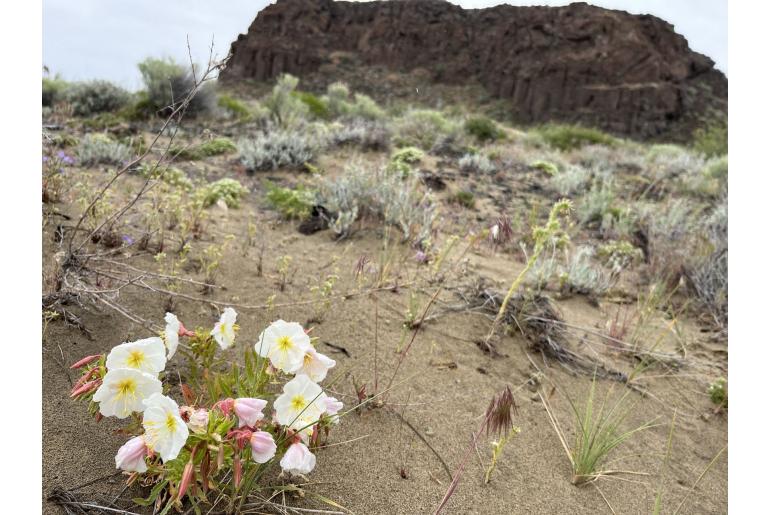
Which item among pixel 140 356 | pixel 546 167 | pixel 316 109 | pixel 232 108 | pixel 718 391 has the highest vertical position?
pixel 316 109

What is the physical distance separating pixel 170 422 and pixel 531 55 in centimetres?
5698

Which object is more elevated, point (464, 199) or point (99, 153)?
point (99, 153)

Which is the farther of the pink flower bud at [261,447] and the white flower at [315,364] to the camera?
the white flower at [315,364]

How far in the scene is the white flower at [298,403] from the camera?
1437 millimetres

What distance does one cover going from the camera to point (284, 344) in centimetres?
154

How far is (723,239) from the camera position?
196 inches

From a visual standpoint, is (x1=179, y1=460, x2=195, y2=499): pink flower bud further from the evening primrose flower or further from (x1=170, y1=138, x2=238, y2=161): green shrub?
(x1=170, y1=138, x2=238, y2=161): green shrub

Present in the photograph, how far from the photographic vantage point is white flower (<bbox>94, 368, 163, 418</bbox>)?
1.33 meters

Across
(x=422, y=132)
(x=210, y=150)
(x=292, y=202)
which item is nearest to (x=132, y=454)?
(x=292, y=202)

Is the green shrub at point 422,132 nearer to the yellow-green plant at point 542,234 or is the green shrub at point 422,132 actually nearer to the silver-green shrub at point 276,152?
the silver-green shrub at point 276,152

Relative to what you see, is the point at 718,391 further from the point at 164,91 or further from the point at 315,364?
the point at 164,91

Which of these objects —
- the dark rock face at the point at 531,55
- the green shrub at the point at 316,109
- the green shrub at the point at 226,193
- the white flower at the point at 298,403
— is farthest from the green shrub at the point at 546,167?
the dark rock face at the point at 531,55

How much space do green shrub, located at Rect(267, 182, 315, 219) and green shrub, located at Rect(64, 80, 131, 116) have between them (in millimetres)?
7193

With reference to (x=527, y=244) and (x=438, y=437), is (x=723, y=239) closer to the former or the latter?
(x=527, y=244)
